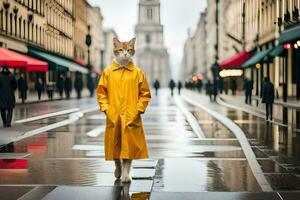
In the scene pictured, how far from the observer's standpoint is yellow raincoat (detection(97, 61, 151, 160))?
8867 mm

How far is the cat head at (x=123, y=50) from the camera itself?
352 inches

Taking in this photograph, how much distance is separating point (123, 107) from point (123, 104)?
0.04 metres

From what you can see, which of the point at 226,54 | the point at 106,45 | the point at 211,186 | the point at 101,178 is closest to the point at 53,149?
the point at 101,178

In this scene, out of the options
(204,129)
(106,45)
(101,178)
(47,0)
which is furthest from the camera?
(106,45)

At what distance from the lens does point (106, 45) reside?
18562 centimetres

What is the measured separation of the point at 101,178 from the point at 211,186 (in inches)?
66.3

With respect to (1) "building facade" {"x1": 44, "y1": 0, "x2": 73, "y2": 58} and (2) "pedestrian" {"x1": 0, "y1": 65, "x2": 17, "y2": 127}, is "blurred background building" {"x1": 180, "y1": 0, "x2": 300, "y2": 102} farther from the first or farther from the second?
(2) "pedestrian" {"x1": 0, "y1": 65, "x2": 17, "y2": 127}

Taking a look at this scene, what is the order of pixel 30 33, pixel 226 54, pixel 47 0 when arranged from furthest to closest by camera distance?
pixel 226 54 < pixel 47 0 < pixel 30 33

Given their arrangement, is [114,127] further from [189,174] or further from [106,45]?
[106,45]

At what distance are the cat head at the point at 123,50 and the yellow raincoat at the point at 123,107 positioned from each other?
89mm

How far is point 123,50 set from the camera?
901 centimetres

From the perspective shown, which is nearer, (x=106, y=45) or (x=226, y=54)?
(x=226, y=54)

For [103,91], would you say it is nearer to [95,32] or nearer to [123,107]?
[123,107]

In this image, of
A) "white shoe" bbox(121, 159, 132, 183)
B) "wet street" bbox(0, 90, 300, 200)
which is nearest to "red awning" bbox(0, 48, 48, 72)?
"wet street" bbox(0, 90, 300, 200)
